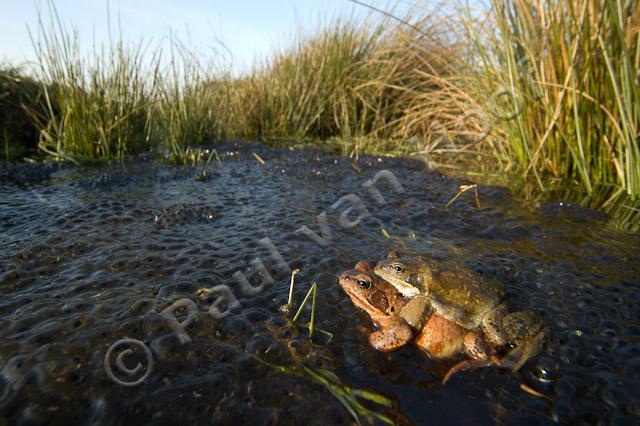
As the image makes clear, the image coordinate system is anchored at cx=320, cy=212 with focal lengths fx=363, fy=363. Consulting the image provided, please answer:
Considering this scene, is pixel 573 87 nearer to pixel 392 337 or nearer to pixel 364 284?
pixel 364 284

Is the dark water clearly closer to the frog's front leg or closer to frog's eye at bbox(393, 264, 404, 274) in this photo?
the frog's front leg

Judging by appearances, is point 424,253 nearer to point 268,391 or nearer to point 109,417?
point 268,391

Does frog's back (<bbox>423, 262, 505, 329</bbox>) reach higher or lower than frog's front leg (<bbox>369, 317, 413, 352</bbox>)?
higher

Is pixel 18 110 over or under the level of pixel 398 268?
under

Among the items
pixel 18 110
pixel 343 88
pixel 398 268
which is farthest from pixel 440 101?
pixel 18 110

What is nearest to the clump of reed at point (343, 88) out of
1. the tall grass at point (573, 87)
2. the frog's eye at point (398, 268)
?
the tall grass at point (573, 87)

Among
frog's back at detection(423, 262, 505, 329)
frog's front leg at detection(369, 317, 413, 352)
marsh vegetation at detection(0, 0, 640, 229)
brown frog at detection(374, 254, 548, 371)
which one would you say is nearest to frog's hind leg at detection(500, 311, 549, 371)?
brown frog at detection(374, 254, 548, 371)
